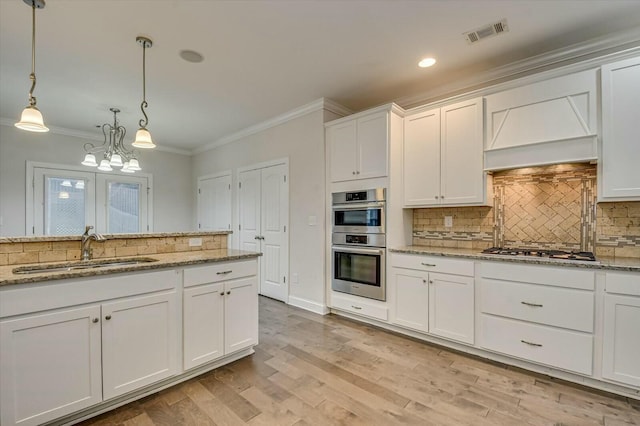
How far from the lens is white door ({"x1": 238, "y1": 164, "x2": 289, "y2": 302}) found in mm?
4324

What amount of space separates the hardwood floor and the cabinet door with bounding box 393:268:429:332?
0.90 ft

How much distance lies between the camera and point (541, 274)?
2.31 meters

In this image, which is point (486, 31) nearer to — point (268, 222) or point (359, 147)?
point (359, 147)

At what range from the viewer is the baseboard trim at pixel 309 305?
3.75 m

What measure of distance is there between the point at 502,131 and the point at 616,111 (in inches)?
29.4

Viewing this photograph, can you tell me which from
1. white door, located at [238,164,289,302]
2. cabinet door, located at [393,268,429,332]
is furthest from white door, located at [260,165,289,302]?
cabinet door, located at [393,268,429,332]

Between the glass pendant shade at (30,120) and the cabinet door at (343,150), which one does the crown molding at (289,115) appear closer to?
the cabinet door at (343,150)

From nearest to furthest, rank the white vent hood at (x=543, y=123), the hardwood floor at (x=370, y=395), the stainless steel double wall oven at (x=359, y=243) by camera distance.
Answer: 1. the hardwood floor at (x=370, y=395)
2. the white vent hood at (x=543, y=123)
3. the stainless steel double wall oven at (x=359, y=243)

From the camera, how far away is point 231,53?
2.72m

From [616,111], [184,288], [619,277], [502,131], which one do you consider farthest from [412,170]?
[184,288]

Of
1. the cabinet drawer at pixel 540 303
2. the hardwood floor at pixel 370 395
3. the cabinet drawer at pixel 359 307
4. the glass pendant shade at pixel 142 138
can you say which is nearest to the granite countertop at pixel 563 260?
the cabinet drawer at pixel 540 303

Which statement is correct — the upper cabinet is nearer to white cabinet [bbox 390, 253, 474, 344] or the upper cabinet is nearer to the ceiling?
the ceiling

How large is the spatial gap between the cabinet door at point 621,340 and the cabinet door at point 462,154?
4.03ft

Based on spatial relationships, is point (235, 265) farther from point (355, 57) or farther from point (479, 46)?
point (479, 46)
